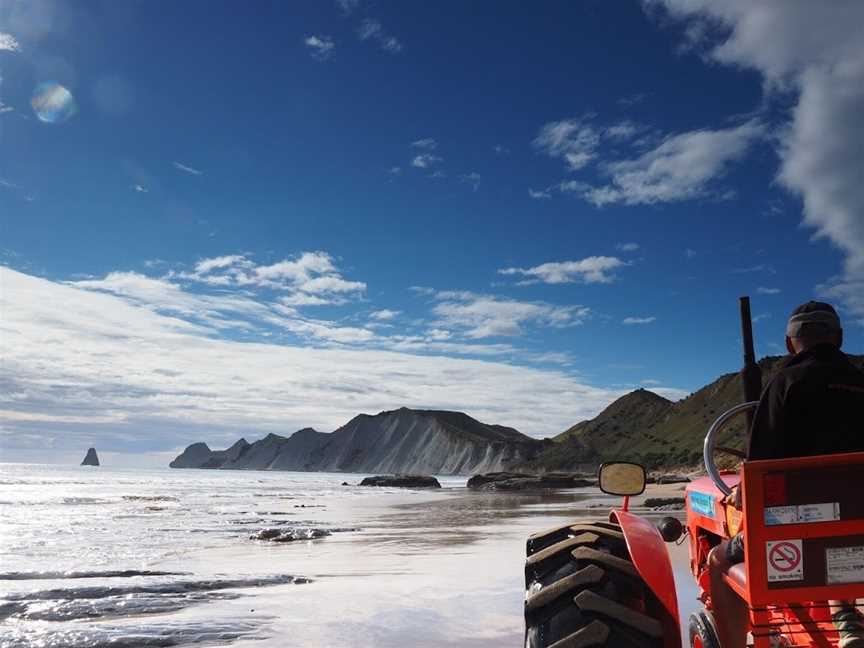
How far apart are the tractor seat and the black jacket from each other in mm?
443

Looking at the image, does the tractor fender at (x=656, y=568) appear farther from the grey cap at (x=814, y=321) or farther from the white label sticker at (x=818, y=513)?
the grey cap at (x=814, y=321)

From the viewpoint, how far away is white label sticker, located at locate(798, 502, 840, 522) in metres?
2.28

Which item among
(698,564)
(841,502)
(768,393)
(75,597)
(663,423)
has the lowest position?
(75,597)

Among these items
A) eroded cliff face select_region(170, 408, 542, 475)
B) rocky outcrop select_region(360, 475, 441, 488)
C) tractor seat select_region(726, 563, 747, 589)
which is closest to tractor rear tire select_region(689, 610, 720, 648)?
tractor seat select_region(726, 563, 747, 589)

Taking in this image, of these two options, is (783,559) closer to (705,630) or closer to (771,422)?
(771,422)

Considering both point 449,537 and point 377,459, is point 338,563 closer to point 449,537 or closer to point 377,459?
point 449,537

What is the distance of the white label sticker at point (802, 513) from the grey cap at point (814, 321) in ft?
2.28

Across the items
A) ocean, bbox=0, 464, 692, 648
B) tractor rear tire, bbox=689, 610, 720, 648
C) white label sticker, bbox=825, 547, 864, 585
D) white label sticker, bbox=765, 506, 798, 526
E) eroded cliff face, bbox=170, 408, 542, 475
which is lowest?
ocean, bbox=0, 464, 692, 648

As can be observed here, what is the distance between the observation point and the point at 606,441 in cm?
13150

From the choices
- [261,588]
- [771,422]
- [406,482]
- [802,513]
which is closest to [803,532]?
[802,513]

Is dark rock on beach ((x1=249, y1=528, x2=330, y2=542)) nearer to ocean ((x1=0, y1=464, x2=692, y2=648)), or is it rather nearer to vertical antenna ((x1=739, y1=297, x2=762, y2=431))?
ocean ((x1=0, y1=464, x2=692, y2=648))

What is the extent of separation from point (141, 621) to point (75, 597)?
73.7 inches

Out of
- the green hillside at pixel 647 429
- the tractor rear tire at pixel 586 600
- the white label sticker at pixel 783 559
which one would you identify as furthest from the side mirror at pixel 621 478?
the green hillside at pixel 647 429

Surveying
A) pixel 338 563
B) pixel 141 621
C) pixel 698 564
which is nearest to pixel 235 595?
pixel 141 621
